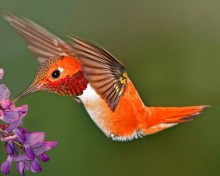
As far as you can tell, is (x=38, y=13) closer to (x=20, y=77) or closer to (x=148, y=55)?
(x=20, y=77)

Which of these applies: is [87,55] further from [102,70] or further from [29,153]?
[29,153]

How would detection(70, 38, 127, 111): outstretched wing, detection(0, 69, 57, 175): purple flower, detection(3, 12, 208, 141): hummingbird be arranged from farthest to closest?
detection(3, 12, 208, 141): hummingbird → detection(70, 38, 127, 111): outstretched wing → detection(0, 69, 57, 175): purple flower

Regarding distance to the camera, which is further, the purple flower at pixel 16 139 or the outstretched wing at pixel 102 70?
the outstretched wing at pixel 102 70

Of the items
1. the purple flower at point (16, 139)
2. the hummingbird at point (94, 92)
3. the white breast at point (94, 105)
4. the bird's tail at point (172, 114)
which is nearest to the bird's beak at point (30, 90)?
the hummingbird at point (94, 92)

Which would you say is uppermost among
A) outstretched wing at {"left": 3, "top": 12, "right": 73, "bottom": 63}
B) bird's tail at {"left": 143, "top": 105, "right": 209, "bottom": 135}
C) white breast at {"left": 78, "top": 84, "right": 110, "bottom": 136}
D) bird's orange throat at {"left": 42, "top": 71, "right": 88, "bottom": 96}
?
outstretched wing at {"left": 3, "top": 12, "right": 73, "bottom": 63}

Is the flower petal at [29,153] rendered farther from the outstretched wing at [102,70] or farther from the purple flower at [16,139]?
the outstretched wing at [102,70]

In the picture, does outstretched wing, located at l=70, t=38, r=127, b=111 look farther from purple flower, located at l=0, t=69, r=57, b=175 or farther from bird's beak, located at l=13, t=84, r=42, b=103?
purple flower, located at l=0, t=69, r=57, b=175

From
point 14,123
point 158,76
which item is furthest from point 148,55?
point 14,123

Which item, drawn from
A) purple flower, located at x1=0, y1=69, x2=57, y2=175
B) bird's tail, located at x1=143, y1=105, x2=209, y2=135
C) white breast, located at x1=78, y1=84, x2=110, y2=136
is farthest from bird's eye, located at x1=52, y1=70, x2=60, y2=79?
purple flower, located at x1=0, y1=69, x2=57, y2=175
